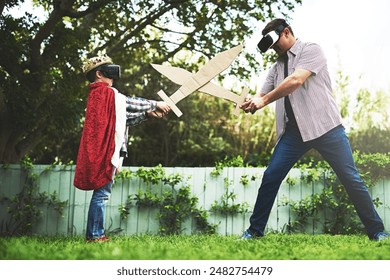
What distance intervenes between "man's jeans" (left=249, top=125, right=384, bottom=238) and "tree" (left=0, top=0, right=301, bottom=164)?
2607mm

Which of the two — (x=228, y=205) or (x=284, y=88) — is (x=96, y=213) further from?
(x=228, y=205)

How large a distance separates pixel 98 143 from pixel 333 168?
1528mm

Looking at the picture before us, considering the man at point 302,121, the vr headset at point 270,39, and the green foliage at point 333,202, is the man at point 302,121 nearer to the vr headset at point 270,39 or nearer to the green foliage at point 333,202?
the vr headset at point 270,39

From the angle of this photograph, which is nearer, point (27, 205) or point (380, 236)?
point (380, 236)

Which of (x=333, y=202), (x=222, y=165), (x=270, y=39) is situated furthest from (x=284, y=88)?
(x=333, y=202)

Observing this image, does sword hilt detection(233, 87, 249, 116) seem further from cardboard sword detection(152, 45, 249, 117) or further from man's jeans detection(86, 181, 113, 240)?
man's jeans detection(86, 181, 113, 240)

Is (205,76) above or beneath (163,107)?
above

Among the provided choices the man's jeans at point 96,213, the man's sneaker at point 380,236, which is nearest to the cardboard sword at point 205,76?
the man's jeans at point 96,213

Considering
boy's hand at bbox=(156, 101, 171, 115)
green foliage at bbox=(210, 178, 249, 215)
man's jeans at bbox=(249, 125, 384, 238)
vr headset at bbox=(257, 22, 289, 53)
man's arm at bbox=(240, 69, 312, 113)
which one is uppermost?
vr headset at bbox=(257, 22, 289, 53)

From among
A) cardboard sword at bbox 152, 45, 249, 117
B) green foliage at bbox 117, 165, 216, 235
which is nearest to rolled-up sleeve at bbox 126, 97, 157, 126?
cardboard sword at bbox 152, 45, 249, 117

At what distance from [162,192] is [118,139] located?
→ 1.65 m

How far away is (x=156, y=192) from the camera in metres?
4.83

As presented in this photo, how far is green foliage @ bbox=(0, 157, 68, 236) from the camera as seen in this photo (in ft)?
15.3

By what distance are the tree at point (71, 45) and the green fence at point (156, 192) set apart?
0.76 metres
